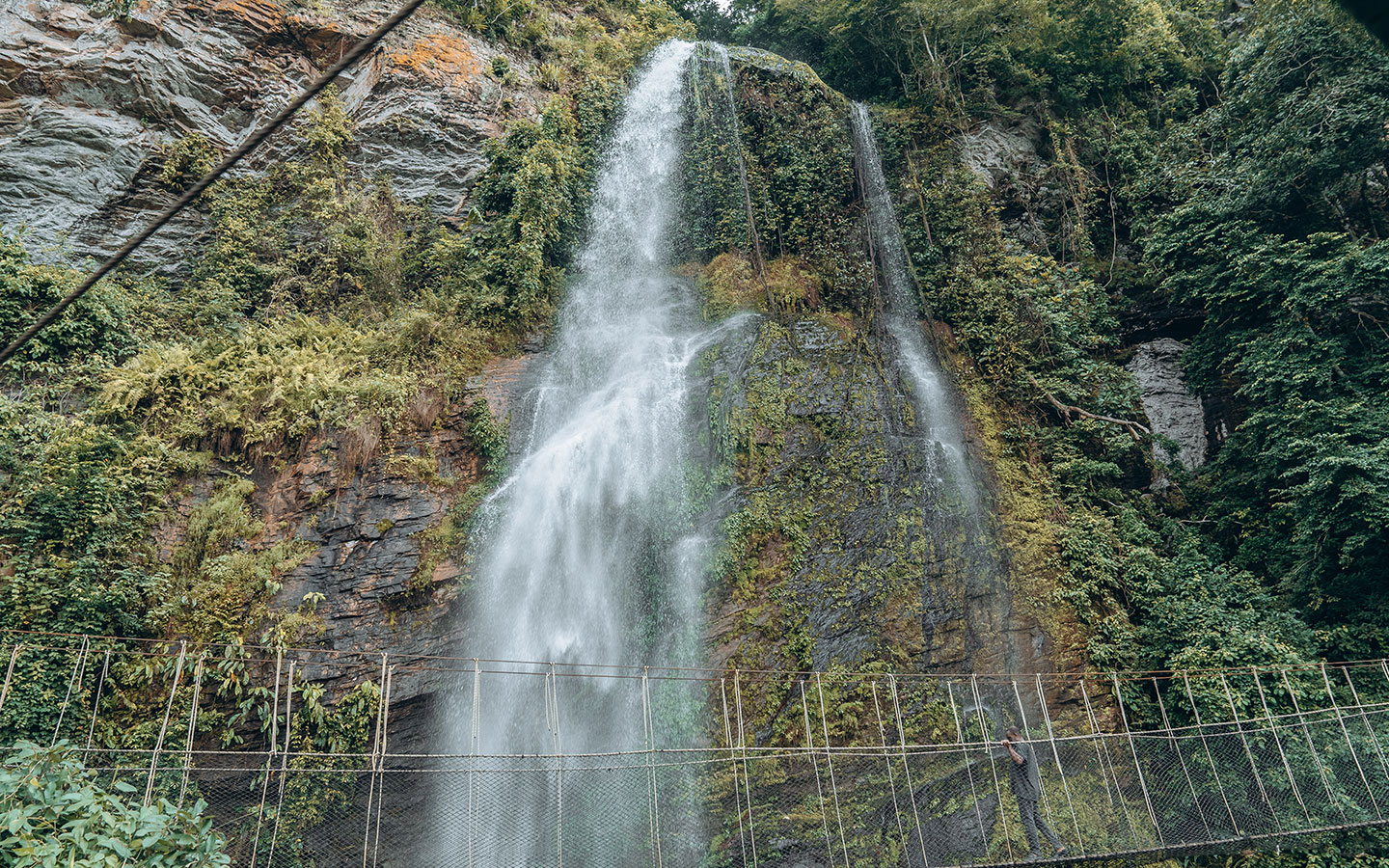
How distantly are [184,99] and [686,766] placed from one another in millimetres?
12311

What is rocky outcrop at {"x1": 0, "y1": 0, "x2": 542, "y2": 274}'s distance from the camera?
1055cm

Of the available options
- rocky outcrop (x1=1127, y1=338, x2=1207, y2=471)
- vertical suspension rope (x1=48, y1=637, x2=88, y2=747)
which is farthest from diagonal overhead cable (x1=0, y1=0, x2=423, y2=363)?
rocky outcrop (x1=1127, y1=338, x2=1207, y2=471)

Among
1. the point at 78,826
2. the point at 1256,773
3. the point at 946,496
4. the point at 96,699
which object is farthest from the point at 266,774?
the point at 1256,773

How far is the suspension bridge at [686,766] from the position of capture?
6.90 m

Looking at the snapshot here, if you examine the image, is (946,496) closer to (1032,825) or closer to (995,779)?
(995,779)

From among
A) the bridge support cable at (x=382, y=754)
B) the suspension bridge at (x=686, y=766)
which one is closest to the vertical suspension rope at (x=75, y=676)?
the suspension bridge at (x=686, y=766)

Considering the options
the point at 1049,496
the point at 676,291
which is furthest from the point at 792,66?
the point at 1049,496

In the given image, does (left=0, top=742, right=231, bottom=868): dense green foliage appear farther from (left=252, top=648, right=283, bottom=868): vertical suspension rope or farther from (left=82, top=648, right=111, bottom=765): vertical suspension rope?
(left=82, top=648, right=111, bottom=765): vertical suspension rope

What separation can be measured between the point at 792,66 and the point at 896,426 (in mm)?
8807

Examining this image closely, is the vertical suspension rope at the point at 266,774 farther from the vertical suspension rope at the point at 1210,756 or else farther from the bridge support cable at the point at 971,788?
the vertical suspension rope at the point at 1210,756

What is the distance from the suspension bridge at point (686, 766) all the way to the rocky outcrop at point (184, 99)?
6.96 metres

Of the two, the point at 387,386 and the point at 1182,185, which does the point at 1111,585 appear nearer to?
the point at 1182,185

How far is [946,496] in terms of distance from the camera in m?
10.3

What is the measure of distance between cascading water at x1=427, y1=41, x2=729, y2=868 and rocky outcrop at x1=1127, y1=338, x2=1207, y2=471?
7909mm
